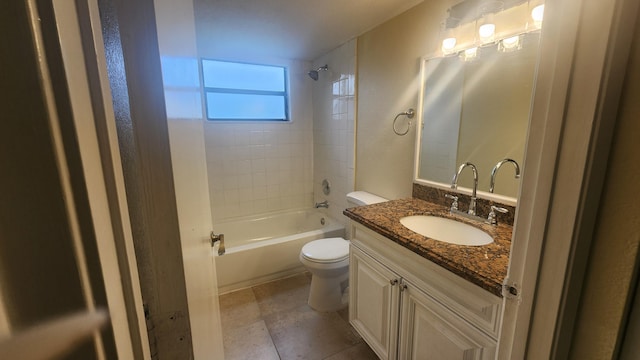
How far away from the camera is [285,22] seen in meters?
1.99

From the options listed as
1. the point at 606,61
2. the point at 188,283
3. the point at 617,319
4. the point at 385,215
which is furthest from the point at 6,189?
the point at 385,215

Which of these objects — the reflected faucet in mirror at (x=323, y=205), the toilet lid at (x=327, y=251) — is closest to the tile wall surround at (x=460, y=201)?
the toilet lid at (x=327, y=251)

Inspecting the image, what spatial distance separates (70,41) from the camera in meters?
0.26

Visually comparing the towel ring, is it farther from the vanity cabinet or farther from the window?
the window

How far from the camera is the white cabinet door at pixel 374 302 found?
1327 millimetres

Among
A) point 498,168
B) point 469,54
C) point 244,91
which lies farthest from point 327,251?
point 244,91

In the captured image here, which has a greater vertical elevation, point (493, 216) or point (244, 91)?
point (244, 91)

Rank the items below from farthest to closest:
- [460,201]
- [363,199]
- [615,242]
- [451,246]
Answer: [363,199] → [460,201] → [451,246] → [615,242]

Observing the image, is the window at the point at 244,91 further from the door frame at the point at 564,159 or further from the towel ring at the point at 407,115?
the door frame at the point at 564,159

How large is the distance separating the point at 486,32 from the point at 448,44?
Answer: 0.21m

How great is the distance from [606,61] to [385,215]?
1.11 m

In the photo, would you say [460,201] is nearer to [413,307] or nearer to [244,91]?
[413,307]

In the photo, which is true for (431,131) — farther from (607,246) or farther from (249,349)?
(249,349)

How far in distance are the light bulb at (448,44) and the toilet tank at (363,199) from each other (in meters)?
1.11
